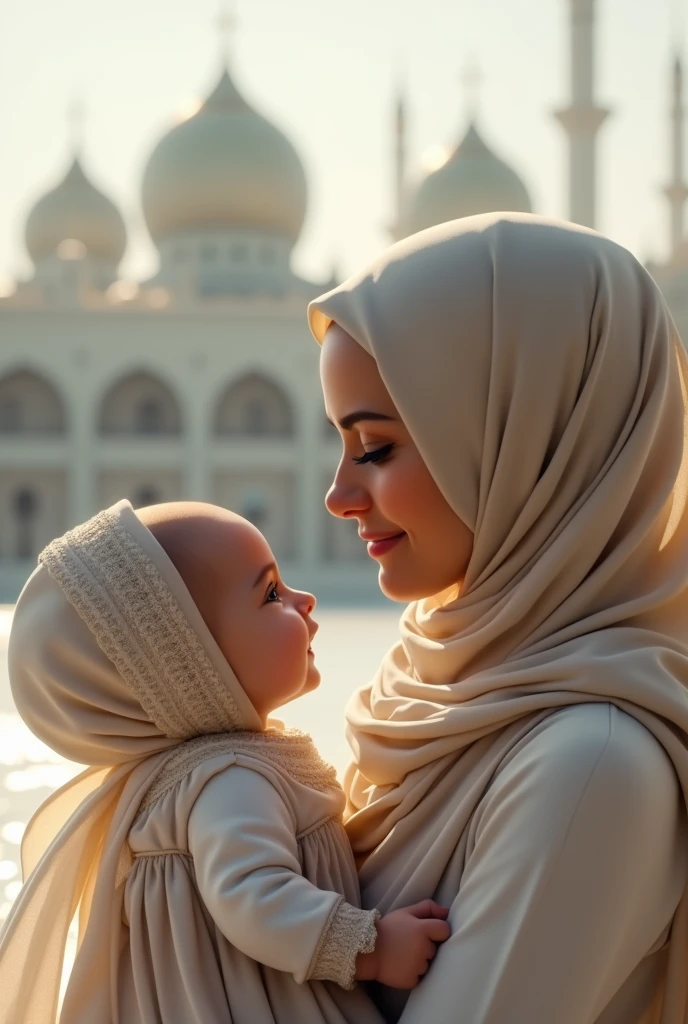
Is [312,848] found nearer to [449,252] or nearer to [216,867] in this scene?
[216,867]

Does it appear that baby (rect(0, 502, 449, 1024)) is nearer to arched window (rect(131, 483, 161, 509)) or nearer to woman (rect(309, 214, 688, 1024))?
woman (rect(309, 214, 688, 1024))

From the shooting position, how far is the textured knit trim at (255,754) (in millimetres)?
1103

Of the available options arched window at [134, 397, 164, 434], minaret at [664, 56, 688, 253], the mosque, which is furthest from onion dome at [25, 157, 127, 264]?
minaret at [664, 56, 688, 253]

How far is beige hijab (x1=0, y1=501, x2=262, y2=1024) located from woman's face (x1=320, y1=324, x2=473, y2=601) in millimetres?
180

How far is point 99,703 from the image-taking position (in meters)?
1.10

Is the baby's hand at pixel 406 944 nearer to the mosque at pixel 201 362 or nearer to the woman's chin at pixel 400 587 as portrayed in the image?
the woman's chin at pixel 400 587

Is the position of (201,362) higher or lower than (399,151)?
lower

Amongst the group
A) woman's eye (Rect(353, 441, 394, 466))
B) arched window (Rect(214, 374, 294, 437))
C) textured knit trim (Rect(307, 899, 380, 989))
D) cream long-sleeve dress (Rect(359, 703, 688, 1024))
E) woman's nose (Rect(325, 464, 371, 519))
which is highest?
woman's eye (Rect(353, 441, 394, 466))

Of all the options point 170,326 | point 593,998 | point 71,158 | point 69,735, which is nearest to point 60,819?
point 69,735

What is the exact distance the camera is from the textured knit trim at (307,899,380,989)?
0.97 meters

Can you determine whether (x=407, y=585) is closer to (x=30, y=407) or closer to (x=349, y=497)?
(x=349, y=497)

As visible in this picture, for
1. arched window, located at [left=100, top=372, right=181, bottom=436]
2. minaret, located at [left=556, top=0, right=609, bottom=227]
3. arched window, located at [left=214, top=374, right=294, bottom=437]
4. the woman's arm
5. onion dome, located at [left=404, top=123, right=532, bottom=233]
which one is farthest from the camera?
onion dome, located at [left=404, top=123, right=532, bottom=233]

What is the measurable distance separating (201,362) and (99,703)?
49.4 feet

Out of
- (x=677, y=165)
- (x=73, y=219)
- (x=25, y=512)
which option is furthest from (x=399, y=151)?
(x=25, y=512)
